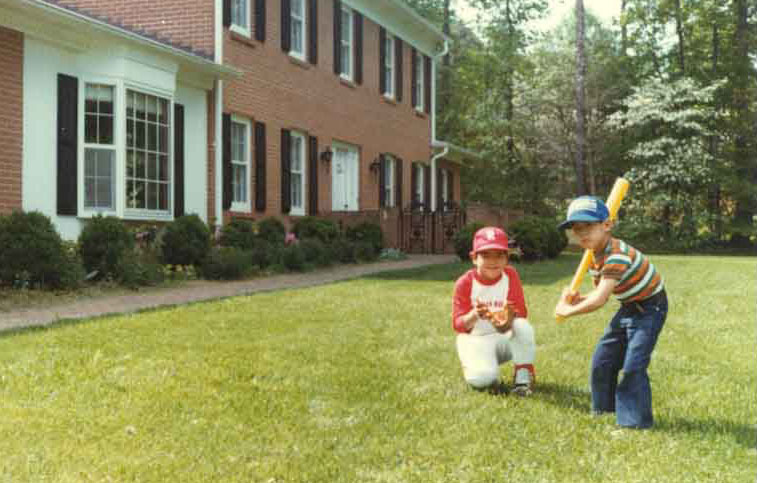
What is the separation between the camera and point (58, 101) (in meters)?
10.2

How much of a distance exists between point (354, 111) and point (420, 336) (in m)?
12.7

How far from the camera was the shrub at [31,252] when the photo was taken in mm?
8562

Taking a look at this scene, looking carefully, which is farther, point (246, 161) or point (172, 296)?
point (246, 161)

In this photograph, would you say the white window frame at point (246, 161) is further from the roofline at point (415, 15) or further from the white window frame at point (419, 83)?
the white window frame at point (419, 83)

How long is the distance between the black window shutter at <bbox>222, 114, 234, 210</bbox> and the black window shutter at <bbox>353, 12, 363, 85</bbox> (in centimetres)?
585

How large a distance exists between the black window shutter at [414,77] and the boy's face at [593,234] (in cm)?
1917

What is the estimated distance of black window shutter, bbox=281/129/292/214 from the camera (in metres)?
15.3

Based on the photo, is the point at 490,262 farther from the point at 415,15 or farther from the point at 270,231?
the point at 415,15

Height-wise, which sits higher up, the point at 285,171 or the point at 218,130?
the point at 218,130

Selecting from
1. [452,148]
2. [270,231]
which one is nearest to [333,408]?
[270,231]

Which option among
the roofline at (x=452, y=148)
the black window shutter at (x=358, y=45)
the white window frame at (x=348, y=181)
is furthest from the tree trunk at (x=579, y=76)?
the black window shutter at (x=358, y=45)

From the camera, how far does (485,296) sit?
4645 mm

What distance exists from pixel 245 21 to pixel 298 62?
1.84 meters

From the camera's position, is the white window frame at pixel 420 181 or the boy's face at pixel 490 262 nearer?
the boy's face at pixel 490 262
